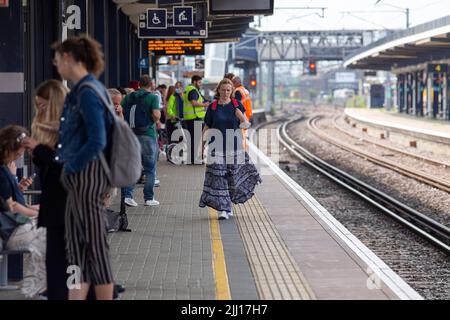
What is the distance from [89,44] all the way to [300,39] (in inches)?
2811

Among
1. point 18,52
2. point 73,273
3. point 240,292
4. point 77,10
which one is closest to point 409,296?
point 240,292

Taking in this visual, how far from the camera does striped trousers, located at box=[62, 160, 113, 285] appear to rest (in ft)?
19.6

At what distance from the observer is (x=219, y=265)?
8.88 metres

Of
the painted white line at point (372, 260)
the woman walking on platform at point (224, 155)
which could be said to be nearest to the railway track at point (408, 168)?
the painted white line at point (372, 260)

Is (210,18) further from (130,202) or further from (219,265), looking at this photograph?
→ (219,265)

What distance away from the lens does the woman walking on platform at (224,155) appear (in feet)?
38.3

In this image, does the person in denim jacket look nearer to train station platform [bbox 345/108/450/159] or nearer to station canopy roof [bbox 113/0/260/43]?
Answer: station canopy roof [bbox 113/0/260/43]

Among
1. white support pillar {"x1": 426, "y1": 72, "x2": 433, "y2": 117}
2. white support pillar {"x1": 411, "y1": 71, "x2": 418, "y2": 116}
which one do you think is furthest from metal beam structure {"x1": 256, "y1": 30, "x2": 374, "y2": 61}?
white support pillar {"x1": 426, "y1": 72, "x2": 433, "y2": 117}

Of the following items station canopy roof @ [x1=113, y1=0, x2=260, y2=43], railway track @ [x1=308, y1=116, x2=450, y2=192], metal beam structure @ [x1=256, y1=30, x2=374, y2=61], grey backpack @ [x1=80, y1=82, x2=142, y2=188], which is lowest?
railway track @ [x1=308, y1=116, x2=450, y2=192]

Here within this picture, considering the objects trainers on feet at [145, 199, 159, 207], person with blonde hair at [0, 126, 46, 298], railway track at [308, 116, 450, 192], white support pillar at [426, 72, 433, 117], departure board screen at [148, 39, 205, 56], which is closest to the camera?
person with blonde hair at [0, 126, 46, 298]

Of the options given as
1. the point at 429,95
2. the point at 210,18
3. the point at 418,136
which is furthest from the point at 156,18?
the point at 429,95

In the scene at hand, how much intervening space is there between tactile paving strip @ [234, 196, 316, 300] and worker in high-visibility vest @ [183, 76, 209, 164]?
6.01 m

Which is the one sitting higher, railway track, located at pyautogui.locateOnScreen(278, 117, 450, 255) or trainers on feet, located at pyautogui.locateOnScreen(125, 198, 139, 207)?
trainers on feet, located at pyautogui.locateOnScreen(125, 198, 139, 207)

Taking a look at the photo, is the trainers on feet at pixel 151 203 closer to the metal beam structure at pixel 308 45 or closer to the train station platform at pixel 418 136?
the train station platform at pixel 418 136
